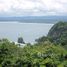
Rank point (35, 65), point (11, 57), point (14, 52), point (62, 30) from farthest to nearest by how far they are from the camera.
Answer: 1. point (62, 30)
2. point (14, 52)
3. point (11, 57)
4. point (35, 65)

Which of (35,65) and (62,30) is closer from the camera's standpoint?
(35,65)

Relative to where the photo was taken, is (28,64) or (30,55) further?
(30,55)

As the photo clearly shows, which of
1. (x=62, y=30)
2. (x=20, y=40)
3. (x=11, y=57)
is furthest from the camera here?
(x=62, y=30)

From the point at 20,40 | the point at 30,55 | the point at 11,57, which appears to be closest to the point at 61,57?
the point at 30,55

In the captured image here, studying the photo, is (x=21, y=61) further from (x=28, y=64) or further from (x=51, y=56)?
(x=51, y=56)

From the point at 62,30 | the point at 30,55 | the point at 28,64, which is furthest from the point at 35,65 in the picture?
the point at 62,30

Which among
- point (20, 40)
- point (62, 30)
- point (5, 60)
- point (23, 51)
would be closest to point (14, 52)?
point (23, 51)

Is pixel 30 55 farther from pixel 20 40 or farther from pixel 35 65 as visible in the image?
pixel 20 40

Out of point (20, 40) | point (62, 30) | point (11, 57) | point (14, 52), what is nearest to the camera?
point (11, 57)

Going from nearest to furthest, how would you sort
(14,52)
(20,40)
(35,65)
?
1. (35,65)
2. (14,52)
3. (20,40)
